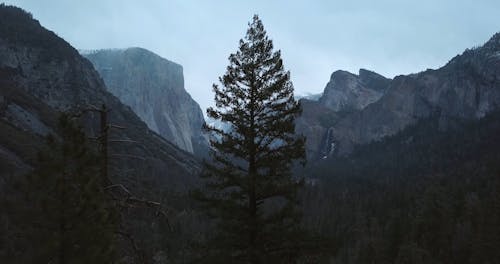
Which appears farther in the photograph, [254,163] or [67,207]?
[254,163]

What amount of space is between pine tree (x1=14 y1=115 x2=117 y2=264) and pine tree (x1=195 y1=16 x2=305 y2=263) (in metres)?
7.05

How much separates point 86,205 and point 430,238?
315 feet

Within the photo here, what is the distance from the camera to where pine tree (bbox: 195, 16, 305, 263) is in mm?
18812

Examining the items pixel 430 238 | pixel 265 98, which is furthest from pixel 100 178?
pixel 430 238

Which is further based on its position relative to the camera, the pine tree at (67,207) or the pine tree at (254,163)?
the pine tree at (254,163)

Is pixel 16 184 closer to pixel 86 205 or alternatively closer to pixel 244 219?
pixel 86 205

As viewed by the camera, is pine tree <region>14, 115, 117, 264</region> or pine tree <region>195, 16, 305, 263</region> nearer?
pine tree <region>14, 115, 117, 264</region>

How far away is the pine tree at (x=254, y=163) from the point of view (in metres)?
18.8

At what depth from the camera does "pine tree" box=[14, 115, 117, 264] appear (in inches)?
470

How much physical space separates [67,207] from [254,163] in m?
8.91

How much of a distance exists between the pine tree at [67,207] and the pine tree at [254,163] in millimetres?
7053

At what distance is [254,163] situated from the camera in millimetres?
19578

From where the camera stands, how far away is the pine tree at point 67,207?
11930 millimetres

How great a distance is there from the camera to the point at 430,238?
9656cm
